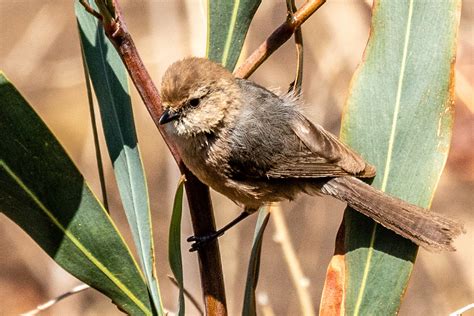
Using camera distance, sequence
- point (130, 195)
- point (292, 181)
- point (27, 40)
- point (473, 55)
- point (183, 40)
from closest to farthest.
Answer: point (130, 195) → point (292, 181) → point (473, 55) → point (183, 40) → point (27, 40)

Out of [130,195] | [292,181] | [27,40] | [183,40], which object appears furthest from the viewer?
[27,40]

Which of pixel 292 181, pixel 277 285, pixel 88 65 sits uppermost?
pixel 88 65

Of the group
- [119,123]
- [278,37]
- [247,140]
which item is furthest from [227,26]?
[247,140]

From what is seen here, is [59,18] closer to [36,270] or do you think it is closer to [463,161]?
[36,270]

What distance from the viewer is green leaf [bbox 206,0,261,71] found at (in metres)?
2.23

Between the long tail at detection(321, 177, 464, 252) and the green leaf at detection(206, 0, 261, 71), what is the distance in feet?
1.89

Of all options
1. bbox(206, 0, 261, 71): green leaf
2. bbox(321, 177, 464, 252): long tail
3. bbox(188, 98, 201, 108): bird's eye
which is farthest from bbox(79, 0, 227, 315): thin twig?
bbox(188, 98, 201, 108): bird's eye

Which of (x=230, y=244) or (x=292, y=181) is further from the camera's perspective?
(x=230, y=244)

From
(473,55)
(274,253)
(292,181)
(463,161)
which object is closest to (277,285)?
(274,253)

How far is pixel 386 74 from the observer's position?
2236 mm

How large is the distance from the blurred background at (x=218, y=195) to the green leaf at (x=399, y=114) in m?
2.26

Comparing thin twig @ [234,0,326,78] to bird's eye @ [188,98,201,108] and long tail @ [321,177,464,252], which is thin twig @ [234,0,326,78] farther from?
bird's eye @ [188,98,201,108]

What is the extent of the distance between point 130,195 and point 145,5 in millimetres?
3644

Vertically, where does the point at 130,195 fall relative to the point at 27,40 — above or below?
below
